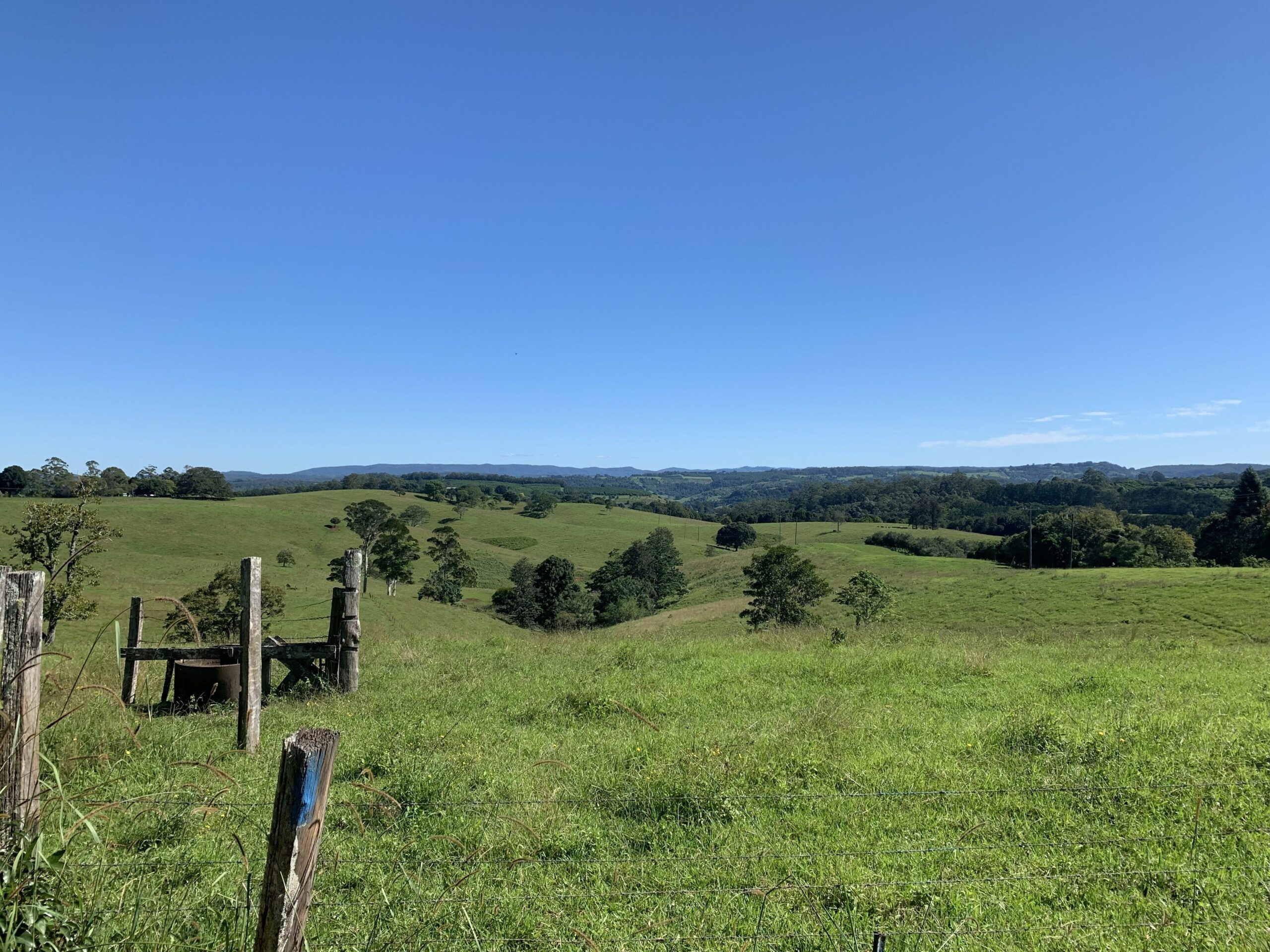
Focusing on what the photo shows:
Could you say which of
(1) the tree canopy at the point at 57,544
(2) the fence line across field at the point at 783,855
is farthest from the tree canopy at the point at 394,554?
(2) the fence line across field at the point at 783,855

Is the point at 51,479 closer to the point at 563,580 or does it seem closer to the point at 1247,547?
the point at 563,580

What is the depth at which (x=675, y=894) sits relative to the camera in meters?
4.79

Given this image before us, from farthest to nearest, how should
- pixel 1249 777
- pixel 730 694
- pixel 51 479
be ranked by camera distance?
pixel 51 479 → pixel 730 694 → pixel 1249 777

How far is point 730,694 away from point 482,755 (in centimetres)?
437

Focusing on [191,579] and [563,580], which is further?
[563,580]

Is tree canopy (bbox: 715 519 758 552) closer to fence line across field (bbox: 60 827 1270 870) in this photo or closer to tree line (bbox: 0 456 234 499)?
tree line (bbox: 0 456 234 499)

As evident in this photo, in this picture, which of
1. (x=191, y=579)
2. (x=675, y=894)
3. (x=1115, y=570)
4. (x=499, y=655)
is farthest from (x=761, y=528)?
(x=675, y=894)

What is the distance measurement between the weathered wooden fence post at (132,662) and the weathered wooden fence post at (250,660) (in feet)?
7.23

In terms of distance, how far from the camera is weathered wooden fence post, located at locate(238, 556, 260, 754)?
814 cm

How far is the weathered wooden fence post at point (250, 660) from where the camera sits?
814 cm

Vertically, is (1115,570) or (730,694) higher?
(730,694)

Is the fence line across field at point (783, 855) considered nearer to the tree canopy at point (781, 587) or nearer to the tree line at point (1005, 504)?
the tree canopy at point (781, 587)

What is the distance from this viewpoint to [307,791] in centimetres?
247

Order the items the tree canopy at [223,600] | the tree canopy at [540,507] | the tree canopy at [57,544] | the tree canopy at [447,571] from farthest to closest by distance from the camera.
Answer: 1. the tree canopy at [540,507]
2. the tree canopy at [447,571]
3. the tree canopy at [223,600]
4. the tree canopy at [57,544]
